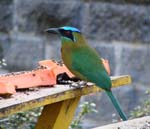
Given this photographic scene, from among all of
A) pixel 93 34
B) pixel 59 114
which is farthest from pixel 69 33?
pixel 93 34

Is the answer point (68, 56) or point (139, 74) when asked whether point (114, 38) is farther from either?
point (68, 56)

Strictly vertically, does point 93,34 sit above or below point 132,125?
above

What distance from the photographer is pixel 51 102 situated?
3.74 meters

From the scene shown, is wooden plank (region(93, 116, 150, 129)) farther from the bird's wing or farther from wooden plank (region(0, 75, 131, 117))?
the bird's wing

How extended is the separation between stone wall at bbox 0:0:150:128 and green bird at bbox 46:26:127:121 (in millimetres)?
1178

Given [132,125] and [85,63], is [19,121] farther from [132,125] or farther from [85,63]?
[132,125]

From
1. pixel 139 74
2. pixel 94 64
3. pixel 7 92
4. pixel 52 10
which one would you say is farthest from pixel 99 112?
pixel 7 92

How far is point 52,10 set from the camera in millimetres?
6090

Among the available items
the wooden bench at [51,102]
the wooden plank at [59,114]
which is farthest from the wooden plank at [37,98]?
the wooden plank at [59,114]

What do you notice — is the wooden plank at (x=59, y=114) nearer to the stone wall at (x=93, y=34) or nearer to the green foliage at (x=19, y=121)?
the green foliage at (x=19, y=121)

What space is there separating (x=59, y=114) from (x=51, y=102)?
0.42 m

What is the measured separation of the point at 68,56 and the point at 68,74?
7.0 inches

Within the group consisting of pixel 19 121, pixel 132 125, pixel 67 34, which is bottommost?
pixel 19 121

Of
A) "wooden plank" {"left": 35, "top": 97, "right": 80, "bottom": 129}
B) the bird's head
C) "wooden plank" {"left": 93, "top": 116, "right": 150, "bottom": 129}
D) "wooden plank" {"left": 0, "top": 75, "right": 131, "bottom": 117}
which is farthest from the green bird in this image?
"wooden plank" {"left": 93, "top": 116, "right": 150, "bottom": 129}
